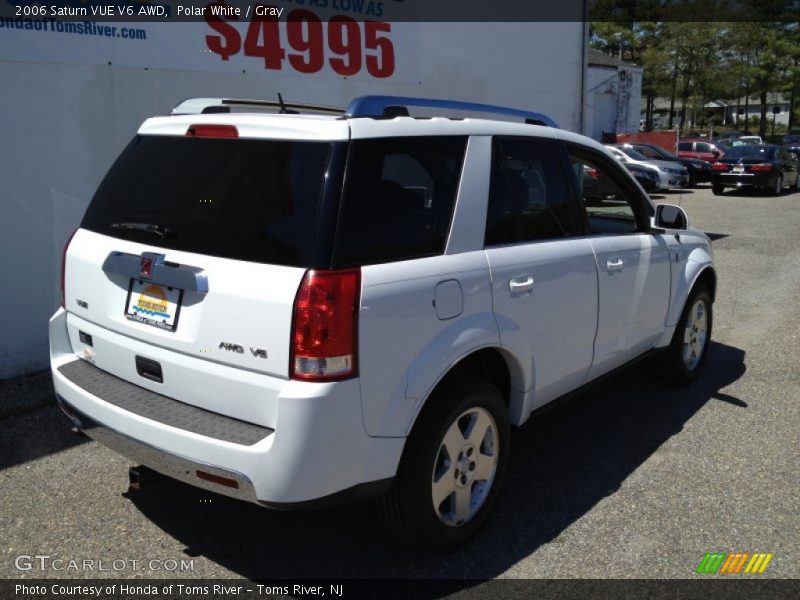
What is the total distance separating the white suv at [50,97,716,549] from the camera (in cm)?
258

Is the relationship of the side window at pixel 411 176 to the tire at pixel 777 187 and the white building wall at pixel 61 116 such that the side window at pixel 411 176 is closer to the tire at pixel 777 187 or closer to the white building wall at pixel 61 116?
the white building wall at pixel 61 116

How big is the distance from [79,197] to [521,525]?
Result: 14.4ft

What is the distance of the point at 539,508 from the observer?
11.9 feet

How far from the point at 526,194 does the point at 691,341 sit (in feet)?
7.80

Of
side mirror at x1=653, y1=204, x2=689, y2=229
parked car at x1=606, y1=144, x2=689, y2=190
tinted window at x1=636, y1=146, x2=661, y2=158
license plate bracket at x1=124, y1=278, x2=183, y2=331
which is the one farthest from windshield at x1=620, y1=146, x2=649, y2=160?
license plate bracket at x1=124, y1=278, x2=183, y2=331

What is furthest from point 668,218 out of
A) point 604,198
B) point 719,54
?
point 719,54

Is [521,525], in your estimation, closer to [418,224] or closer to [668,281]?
[418,224]

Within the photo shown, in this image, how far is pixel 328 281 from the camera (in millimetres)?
2545

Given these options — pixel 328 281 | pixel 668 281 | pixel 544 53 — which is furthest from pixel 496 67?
pixel 328 281

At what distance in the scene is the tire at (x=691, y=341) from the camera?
5.08m

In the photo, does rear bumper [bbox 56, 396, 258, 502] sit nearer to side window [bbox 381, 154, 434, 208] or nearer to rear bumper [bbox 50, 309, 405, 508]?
rear bumper [bbox 50, 309, 405, 508]

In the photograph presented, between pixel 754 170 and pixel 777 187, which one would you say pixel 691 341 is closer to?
pixel 754 170

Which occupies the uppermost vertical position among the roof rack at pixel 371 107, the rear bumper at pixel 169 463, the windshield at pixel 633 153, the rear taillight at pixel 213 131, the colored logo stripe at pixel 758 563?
the roof rack at pixel 371 107

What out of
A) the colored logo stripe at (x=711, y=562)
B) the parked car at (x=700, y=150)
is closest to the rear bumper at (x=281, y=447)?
the colored logo stripe at (x=711, y=562)
